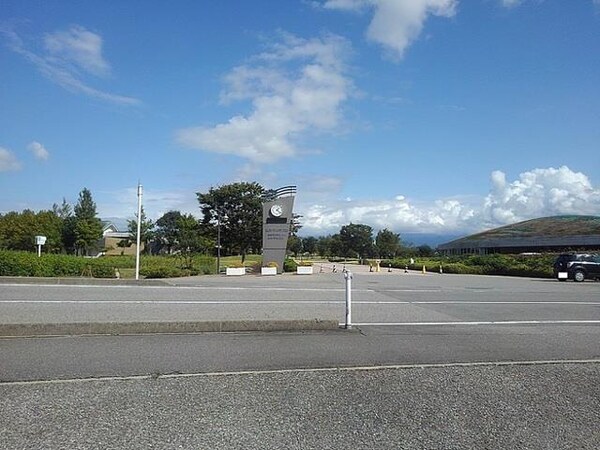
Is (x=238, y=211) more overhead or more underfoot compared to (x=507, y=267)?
Answer: more overhead

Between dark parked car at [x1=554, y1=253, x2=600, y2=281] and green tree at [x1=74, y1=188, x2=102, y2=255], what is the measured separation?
54556 mm

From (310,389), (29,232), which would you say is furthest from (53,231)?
(310,389)

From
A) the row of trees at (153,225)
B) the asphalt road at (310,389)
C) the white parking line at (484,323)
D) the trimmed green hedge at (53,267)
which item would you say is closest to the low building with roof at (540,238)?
the row of trees at (153,225)

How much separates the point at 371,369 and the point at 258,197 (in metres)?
56.8

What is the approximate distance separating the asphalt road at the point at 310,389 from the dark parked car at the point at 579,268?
20910mm

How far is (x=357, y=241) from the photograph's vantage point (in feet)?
315

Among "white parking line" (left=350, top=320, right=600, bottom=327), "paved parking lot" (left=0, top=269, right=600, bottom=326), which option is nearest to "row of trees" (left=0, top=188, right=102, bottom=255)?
"paved parking lot" (left=0, top=269, right=600, bottom=326)

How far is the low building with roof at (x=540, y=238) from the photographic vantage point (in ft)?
216

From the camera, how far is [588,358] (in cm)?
724

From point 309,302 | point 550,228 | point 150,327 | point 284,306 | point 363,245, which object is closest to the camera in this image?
point 150,327

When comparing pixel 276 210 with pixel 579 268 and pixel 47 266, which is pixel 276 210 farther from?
pixel 579 268

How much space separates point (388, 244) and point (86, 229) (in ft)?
149

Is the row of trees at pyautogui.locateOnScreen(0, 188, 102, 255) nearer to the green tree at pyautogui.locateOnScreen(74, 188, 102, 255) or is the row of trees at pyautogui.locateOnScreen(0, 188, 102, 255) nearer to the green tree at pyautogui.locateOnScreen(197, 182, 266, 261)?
the green tree at pyautogui.locateOnScreen(74, 188, 102, 255)

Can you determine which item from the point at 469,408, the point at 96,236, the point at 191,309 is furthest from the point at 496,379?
the point at 96,236
